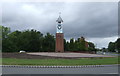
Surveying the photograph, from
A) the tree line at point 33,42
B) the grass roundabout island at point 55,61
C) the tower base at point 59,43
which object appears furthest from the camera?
the tree line at point 33,42

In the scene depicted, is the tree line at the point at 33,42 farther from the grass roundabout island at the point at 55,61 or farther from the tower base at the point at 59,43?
the grass roundabout island at the point at 55,61

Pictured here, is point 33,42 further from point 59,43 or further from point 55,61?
point 55,61

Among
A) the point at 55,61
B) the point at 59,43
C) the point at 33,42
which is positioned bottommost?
the point at 55,61

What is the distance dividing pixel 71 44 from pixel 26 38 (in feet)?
60.8

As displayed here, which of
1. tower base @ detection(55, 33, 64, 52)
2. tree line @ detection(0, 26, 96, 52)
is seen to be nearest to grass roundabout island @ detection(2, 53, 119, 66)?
tower base @ detection(55, 33, 64, 52)

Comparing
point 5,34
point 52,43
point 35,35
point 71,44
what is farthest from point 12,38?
point 71,44

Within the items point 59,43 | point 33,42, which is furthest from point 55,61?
point 33,42

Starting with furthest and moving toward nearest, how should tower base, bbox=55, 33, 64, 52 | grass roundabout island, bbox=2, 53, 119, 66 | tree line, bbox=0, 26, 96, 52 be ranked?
1. tree line, bbox=0, 26, 96, 52
2. tower base, bbox=55, 33, 64, 52
3. grass roundabout island, bbox=2, 53, 119, 66

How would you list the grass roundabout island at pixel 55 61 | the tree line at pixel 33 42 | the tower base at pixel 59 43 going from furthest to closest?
the tree line at pixel 33 42 < the tower base at pixel 59 43 < the grass roundabout island at pixel 55 61

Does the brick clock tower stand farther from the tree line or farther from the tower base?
the tree line

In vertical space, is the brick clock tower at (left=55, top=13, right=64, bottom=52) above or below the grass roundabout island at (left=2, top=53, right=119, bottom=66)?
above

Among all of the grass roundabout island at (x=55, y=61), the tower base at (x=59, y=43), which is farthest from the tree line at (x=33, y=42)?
the grass roundabout island at (x=55, y=61)

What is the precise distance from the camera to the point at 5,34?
58750 mm

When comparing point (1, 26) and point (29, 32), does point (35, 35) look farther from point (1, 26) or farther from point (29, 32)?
point (1, 26)
